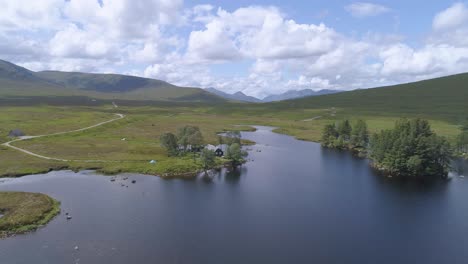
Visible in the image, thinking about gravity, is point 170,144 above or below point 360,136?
above

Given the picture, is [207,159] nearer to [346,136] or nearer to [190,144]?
[190,144]

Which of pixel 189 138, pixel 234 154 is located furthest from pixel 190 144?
pixel 234 154

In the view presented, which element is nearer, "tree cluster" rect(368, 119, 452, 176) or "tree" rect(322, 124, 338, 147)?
"tree cluster" rect(368, 119, 452, 176)

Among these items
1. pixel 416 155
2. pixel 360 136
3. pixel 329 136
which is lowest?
pixel 329 136

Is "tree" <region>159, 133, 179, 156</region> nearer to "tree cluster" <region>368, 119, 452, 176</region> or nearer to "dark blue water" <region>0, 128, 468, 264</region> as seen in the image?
"dark blue water" <region>0, 128, 468, 264</region>

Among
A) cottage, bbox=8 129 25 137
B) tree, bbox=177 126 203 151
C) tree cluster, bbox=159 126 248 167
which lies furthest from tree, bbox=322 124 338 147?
cottage, bbox=8 129 25 137

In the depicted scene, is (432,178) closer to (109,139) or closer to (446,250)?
(446,250)
